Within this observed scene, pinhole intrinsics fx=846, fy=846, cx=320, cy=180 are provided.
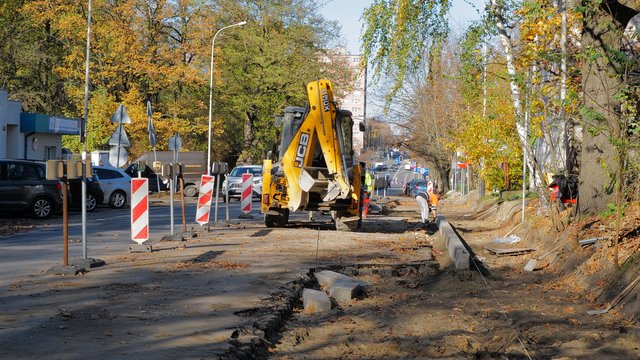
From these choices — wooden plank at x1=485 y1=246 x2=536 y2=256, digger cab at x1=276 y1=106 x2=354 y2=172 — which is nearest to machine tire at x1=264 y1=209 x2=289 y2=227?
digger cab at x1=276 y1=106 x2=354 y2=172

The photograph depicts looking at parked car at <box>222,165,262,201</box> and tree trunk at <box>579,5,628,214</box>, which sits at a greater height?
tree trunk at <box>579,5,628,214</box>

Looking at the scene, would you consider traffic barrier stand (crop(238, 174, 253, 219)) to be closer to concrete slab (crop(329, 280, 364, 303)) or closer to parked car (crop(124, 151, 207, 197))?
concrete slab (crop(329, 280, 364, 303))

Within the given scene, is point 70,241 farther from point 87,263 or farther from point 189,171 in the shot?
point 189,171

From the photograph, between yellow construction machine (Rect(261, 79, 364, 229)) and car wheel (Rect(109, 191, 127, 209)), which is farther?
car wheel (Rect(109, 191, 127, 209))

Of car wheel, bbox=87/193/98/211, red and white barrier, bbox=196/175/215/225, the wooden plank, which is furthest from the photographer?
car wheel, bbox=87/193/98/211

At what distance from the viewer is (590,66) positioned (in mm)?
14031

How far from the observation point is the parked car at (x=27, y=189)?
2427 centimetres

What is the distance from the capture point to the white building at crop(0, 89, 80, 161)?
3774cm

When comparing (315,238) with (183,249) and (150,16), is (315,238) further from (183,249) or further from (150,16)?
(150,16)

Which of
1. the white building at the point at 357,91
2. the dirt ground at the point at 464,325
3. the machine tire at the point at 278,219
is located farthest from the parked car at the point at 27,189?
the dirt ground at the point at 464,325

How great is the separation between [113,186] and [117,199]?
0.56m

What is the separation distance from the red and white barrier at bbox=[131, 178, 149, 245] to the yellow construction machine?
6023 millimetres

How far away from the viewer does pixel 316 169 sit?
20.8 meters

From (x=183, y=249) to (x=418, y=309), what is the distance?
6.12 metres
